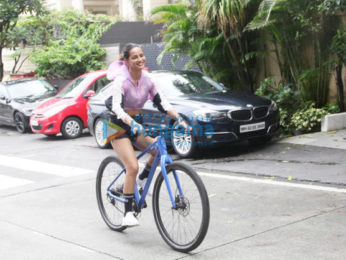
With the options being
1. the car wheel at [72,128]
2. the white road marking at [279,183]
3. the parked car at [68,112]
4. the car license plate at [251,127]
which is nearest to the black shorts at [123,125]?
the white road marking at [279,183]

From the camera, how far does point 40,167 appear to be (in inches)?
408

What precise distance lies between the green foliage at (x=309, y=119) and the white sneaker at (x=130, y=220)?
6.94 m

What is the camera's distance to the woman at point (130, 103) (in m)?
5.40

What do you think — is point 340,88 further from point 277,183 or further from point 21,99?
point 21,99

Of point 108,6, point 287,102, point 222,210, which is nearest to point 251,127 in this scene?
point 287,102

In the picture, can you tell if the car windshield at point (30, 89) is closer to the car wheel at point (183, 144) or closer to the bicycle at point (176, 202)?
the car wheel at point (183, 144)

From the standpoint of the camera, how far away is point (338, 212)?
20.0 ft

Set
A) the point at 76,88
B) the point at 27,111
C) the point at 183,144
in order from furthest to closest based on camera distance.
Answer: the point at 27,111
the point at 76,88
the point at 183,144

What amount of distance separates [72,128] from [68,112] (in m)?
0.43

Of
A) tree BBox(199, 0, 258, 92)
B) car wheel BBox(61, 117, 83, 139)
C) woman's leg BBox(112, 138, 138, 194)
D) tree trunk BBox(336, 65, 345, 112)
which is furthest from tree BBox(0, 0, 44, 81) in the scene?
woman's leg BBox(112, 138, 138, 194)

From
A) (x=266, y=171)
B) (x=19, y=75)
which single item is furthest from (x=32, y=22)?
(x=266, y=171)

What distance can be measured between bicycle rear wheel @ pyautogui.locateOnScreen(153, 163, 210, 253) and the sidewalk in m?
5.67

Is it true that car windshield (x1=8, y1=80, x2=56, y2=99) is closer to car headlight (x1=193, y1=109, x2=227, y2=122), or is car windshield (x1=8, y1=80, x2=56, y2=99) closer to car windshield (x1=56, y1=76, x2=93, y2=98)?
car windshield (x1=56, y1=76, x2=93, y2=98)

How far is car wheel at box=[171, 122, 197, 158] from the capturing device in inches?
394
